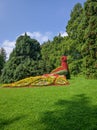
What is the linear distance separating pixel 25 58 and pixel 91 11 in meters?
9.09

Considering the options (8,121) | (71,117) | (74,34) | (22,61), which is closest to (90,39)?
(22,61)

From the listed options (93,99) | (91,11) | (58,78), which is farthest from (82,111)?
(91,11)

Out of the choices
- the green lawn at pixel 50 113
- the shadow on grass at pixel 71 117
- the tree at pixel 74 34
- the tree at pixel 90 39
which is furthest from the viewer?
the tree at pixel 74 34

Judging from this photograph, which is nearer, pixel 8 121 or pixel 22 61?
pixel 8 121

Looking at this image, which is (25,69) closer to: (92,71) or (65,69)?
(65,69)

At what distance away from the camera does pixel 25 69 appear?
24.5m

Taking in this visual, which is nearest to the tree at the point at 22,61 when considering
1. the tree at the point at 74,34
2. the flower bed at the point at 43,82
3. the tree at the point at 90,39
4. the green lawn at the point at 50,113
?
the tree at the point at 90,39

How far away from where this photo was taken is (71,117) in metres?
7.42

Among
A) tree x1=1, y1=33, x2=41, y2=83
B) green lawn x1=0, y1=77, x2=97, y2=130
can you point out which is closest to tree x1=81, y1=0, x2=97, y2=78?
tree x1=1, y1=33, x2=41, y2=83

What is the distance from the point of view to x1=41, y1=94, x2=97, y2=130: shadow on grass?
6607 millimetres

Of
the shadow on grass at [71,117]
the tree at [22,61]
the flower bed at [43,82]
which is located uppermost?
the tree at [22,61]

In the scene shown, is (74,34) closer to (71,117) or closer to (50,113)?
(50,113)

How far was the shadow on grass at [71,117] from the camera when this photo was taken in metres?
6.61

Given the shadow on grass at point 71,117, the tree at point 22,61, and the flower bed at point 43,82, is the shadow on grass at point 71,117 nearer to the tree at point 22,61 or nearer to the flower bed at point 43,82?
the flower bed at point 43,82
